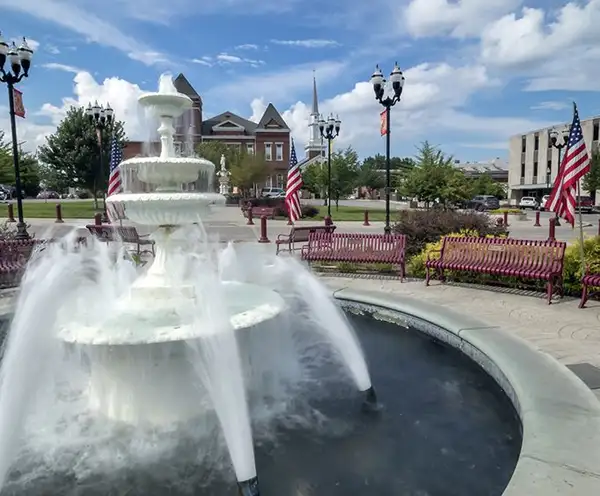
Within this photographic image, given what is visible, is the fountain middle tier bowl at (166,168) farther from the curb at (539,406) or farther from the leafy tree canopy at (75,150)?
the leafy tree canopy at (75,150)

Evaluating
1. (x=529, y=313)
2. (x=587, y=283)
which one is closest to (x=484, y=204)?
(x=587, y=283)

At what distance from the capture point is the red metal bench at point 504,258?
28.2 ft

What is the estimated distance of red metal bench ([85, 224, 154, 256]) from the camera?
14.6m

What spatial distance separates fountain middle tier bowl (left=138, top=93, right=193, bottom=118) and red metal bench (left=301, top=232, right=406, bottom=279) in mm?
6475

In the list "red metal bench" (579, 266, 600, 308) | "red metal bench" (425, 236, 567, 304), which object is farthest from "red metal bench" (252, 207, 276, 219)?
"red metal bench" (579, 266, 600, 308)

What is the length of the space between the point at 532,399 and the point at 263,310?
2.49 metres

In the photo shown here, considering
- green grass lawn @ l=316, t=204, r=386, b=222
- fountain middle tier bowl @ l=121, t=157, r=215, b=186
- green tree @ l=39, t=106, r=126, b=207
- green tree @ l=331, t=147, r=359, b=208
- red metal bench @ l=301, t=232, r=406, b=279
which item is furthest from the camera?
green tree @ l=331, t=147, r=359, b=208

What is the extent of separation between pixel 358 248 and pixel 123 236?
25.4ft

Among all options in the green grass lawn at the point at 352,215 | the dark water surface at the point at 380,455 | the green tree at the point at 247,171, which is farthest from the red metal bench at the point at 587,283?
the green tree at the point at 247,171

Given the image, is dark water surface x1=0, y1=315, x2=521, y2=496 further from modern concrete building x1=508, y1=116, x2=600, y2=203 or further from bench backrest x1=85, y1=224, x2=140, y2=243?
modern concrete building x1=508, y1=116, x2=600, y2=203

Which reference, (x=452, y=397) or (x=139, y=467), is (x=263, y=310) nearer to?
(x=139, y=467)

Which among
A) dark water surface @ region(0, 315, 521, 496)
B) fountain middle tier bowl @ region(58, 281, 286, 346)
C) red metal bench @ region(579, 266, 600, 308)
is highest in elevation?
fountain middle tier bowl @ region(58, 281, 286, 346)

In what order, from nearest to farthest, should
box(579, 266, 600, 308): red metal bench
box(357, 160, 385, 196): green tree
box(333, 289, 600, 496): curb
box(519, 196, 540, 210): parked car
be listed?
box(333, 289, 600, 496): curb
box(579, 266, 600, 308): red metal bench
box(519, 196, 540, 210): parked car
box(357, 160, 385, 196): green tree

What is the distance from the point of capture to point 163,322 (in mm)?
4520
